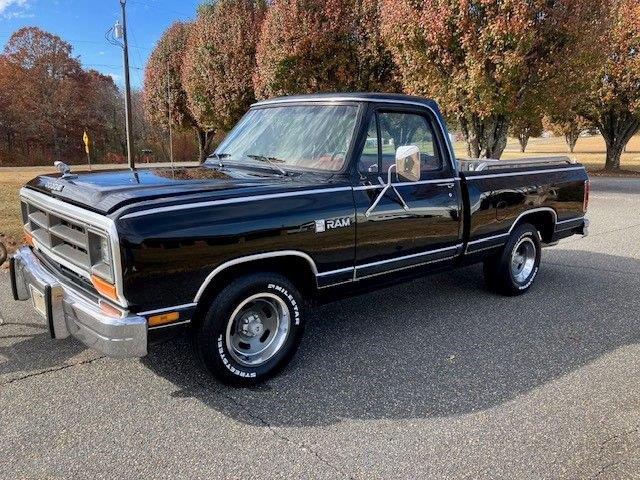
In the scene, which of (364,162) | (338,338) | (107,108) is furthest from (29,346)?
(107,108)

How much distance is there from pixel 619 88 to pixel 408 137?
2315cm

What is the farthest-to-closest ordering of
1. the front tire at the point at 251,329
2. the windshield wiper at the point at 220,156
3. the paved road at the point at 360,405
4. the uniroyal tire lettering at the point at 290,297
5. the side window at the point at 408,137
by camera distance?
the windshield wiper at the point at 220,156 → the side window at the point at 408,137 → the uniroyal tire lettering at the point at 290,297 → the front tire at the point at 251,329 → the paved road at the point at 360,405

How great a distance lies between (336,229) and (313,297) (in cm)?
55

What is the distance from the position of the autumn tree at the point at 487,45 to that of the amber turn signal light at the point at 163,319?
522 inches

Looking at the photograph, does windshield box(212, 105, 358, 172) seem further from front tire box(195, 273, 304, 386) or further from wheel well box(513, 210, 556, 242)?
wheel well box(513, 210, 556, 242)

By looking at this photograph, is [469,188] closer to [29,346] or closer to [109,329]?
[109,329]

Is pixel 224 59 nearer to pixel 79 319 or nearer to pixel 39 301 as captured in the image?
pixel 39 301

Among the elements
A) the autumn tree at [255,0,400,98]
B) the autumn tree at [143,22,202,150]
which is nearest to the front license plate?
the autumn tree at [255,0,400,98]

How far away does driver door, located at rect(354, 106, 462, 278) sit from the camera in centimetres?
379

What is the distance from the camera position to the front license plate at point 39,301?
3176mm

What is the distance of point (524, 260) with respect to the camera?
5.66 meters

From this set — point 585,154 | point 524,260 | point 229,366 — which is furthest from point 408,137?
point 585,154

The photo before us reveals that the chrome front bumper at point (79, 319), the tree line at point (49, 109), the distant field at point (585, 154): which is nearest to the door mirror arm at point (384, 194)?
the chrome front bumper at point (79, 319)

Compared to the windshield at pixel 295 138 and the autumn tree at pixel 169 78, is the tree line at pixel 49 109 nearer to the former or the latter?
the autumn tree at pixel 169 78
